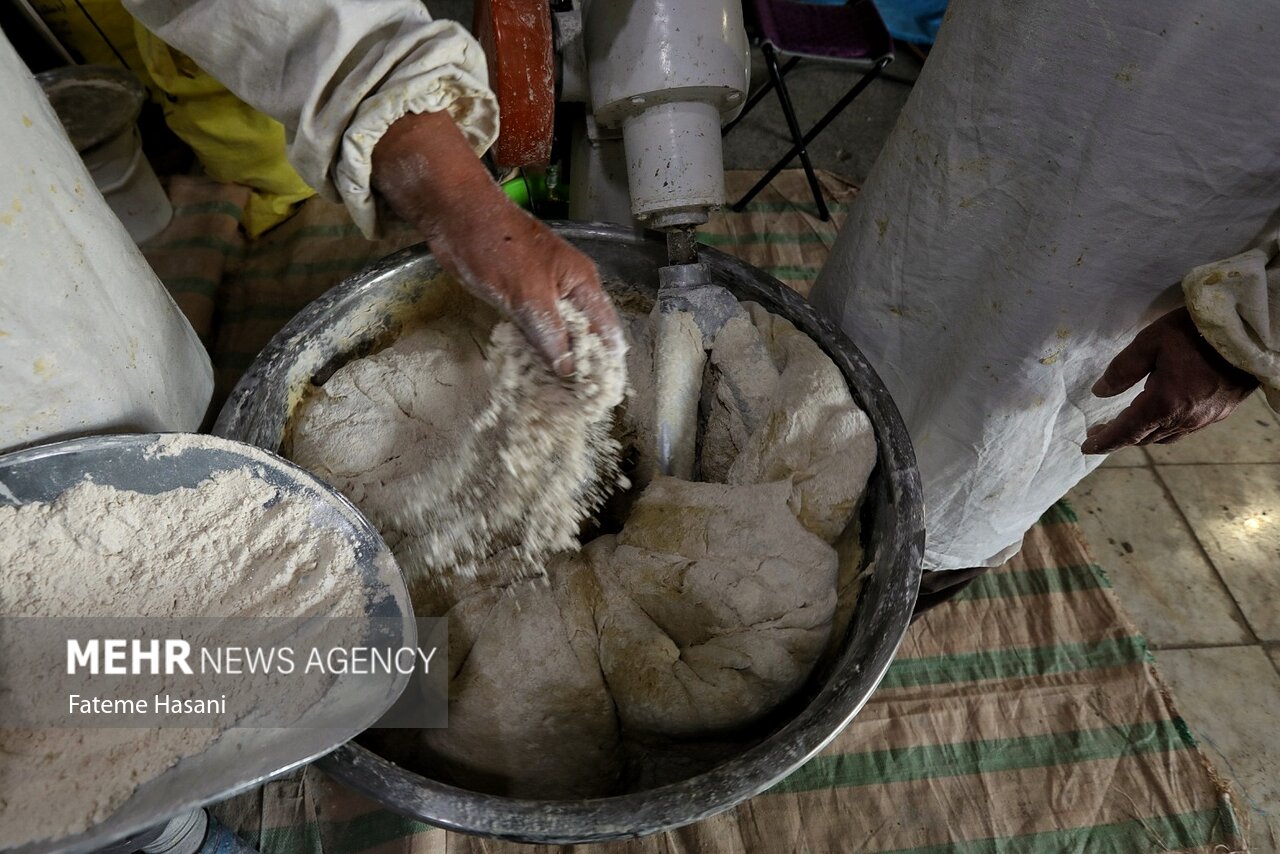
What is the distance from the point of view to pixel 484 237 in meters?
0.69

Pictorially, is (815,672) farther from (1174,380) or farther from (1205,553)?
(1205,553)

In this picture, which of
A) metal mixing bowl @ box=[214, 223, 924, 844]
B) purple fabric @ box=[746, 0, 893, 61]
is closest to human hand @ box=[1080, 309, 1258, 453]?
metal mixing bowl @ box=[214, 223, 924, 844]

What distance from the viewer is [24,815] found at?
0.53 meters

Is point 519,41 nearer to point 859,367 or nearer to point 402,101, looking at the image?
point 402,101

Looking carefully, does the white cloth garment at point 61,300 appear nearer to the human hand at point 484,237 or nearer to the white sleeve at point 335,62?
the white sleeve at point 335,62

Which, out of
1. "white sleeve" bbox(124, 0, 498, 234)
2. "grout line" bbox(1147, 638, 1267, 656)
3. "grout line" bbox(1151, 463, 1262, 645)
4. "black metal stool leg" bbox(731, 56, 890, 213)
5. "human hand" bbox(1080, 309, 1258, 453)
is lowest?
"grout line" bbox(1147, 638, 1267, 656)

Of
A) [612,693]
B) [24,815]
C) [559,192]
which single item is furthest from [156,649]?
[559,192]

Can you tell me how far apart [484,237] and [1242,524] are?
1849 millimetres

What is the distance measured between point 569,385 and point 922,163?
0.51 metres

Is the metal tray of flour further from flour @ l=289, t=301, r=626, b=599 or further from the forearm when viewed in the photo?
the forearm

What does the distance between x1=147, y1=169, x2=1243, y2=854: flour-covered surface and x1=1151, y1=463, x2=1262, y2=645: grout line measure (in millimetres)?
326

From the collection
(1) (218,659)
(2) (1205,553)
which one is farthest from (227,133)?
(2) (1205,553)

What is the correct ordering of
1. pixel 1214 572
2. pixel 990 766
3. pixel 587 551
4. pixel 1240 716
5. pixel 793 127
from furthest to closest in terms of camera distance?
pixel 793 127 → pixel 1214 572 → pixel 1240 716 → pixel 990 766 → pixel 587 551

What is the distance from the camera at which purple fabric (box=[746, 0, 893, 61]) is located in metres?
1.92
